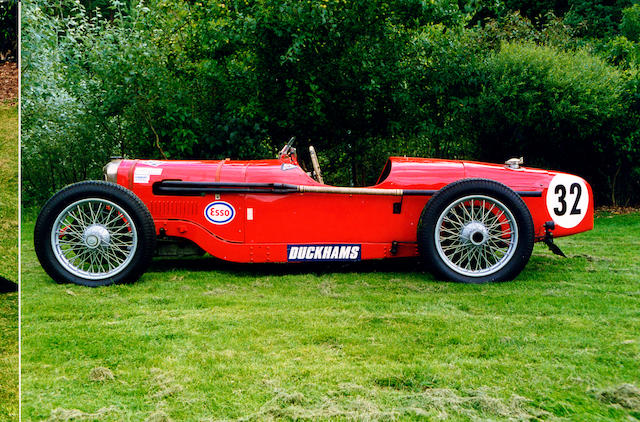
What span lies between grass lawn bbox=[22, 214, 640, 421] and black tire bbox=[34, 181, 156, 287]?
0.13m

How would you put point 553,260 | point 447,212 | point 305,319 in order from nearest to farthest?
point 305,319 → point 447,212 → point 553,260

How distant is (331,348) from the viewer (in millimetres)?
3098

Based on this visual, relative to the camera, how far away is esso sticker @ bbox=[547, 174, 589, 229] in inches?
194

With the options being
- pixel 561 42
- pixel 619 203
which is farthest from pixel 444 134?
pixel 561 42

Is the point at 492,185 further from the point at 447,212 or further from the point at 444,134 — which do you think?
the point at 444,134

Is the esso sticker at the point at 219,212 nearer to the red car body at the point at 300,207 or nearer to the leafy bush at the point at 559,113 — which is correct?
the red car body at the point at 300,207

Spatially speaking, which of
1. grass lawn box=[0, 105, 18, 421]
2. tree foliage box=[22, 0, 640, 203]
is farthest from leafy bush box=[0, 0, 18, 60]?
tree foliage box=[22, 0, 640, 203]

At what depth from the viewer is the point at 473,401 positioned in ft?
7.95

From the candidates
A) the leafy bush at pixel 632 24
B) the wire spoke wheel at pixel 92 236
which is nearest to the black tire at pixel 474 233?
the wire spoke wheel at pixel 92 236

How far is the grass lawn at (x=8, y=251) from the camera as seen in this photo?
1.89m

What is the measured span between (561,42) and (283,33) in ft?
25.2

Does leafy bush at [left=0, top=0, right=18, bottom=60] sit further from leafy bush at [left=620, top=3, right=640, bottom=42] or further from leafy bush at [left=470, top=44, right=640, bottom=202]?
leafy bush at [left=620, top=3, right=640, bottom=42]

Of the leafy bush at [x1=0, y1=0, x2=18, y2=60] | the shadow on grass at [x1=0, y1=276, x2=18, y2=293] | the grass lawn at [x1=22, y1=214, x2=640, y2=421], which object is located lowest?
the grass lawn at [x1=22, y1=214, x2=640, y2=421]

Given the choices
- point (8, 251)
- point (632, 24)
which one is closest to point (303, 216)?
point (8, 251)
